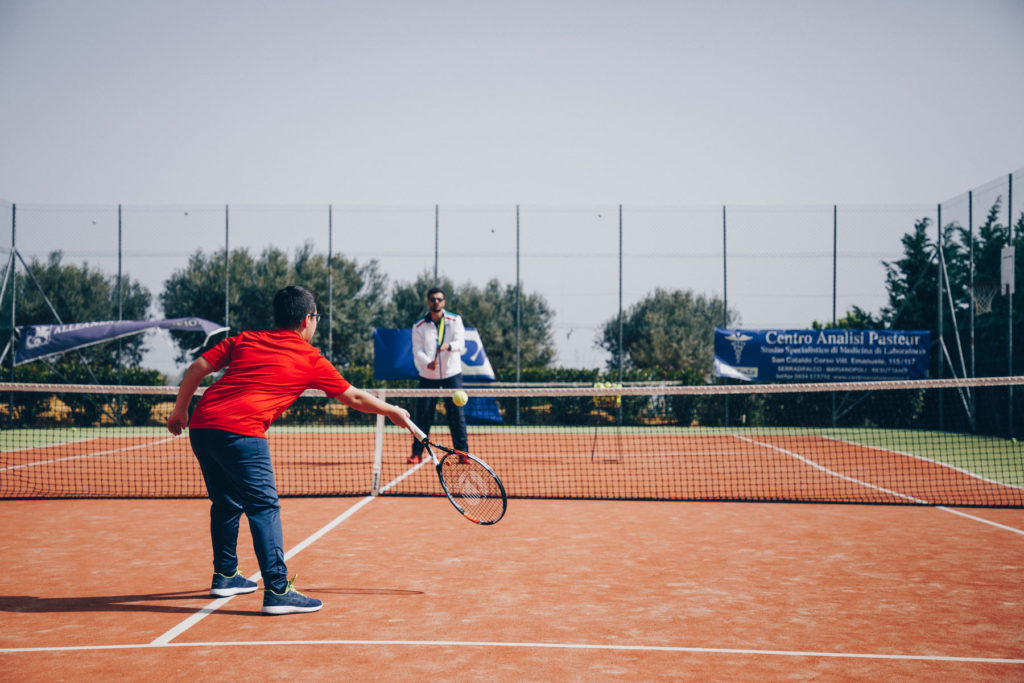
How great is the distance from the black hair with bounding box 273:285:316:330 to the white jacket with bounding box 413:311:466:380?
5.62m

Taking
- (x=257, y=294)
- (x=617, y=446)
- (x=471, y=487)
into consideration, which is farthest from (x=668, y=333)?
(x=471, y=487)

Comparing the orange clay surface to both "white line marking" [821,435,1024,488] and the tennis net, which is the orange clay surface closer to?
the tennis net

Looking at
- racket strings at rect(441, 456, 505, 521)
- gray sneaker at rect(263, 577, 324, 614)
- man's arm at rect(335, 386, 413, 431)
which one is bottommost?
gray sneaker at rect(263, 577, 324, 614)

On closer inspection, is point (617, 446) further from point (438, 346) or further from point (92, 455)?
point (92, 455)

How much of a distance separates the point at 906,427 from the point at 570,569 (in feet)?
51.7

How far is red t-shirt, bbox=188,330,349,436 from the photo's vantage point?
13.6 ft

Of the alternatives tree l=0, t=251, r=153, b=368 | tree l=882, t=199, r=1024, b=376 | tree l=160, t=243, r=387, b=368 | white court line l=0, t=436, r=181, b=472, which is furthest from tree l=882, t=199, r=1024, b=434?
tree l=0, t=251, r=153, b=368

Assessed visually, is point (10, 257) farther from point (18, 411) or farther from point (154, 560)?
point (154, 560)

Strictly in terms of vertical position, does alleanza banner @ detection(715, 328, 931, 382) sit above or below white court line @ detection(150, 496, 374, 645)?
above

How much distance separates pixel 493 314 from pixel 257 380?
2745cm

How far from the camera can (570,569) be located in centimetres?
523

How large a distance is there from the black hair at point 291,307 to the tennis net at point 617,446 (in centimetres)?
339

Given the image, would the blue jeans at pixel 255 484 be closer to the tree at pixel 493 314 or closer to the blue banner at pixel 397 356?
the blue banner at pixel 397 356

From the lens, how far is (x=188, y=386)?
4.17m
